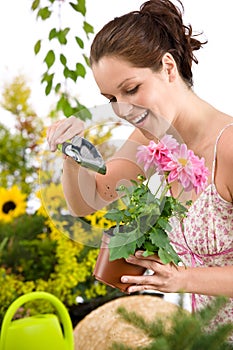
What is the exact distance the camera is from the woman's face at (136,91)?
3.42 feet

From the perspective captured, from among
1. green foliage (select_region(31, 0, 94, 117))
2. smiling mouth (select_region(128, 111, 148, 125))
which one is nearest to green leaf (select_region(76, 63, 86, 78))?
green foliage (select_region(31, 0, 94, 117))

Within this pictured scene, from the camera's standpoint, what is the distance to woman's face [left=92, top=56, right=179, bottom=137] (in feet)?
3.42

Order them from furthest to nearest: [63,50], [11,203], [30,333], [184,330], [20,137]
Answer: [20,137]
[11,203]
[63,50]
[30,333]
[184,330]

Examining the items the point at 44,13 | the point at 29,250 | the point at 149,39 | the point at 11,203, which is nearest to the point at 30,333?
the point at 149,39

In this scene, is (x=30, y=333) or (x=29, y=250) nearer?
(x=30, y=333)

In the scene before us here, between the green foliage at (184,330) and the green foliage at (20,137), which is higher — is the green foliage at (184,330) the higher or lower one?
the higher one

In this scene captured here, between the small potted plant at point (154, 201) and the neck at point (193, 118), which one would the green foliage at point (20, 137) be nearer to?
the neck at point (193, 118)

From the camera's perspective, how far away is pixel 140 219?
3.22 ft

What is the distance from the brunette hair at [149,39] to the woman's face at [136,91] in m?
0.02

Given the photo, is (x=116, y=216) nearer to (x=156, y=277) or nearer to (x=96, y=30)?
(x=156, y=277)

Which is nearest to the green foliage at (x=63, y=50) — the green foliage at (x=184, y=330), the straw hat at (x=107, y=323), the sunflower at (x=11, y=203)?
the sunflower at (x=11, y=203)

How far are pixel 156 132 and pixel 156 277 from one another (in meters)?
0.23

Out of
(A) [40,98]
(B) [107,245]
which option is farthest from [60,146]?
(A) [40,98]

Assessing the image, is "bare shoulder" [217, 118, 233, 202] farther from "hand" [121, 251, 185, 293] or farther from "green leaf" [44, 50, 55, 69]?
"green leaf" [44, 50, 55, 69]
